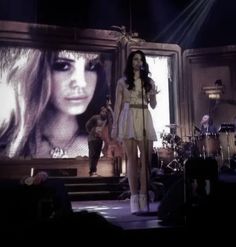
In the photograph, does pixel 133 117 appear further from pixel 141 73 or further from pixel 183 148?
pixel 183 148

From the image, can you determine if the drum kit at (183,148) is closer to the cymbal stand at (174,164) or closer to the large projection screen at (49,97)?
the cymbal stand at (174,164)

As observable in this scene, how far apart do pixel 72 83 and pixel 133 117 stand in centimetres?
635

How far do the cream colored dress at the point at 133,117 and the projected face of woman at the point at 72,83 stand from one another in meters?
6.07

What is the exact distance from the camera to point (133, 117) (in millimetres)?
4375

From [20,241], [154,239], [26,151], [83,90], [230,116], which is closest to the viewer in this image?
[20,241]

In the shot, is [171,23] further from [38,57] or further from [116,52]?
[38,57]

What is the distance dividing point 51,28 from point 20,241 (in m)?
9.16

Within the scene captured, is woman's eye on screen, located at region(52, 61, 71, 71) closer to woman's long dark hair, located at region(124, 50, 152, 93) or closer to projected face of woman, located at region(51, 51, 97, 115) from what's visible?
projected face of woman, located at region(51, 51, 97, 115)

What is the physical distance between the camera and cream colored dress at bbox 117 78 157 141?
434 centimetres

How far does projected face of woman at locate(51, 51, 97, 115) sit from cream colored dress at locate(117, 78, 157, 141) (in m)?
6.07

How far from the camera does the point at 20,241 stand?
1.67 meters

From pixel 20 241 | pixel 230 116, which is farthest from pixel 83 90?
pixel 20 241

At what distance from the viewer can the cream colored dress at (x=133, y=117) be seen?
4.34 meters

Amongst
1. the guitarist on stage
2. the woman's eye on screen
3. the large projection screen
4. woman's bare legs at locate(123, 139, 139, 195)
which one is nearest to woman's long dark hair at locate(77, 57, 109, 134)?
the large projection screen
